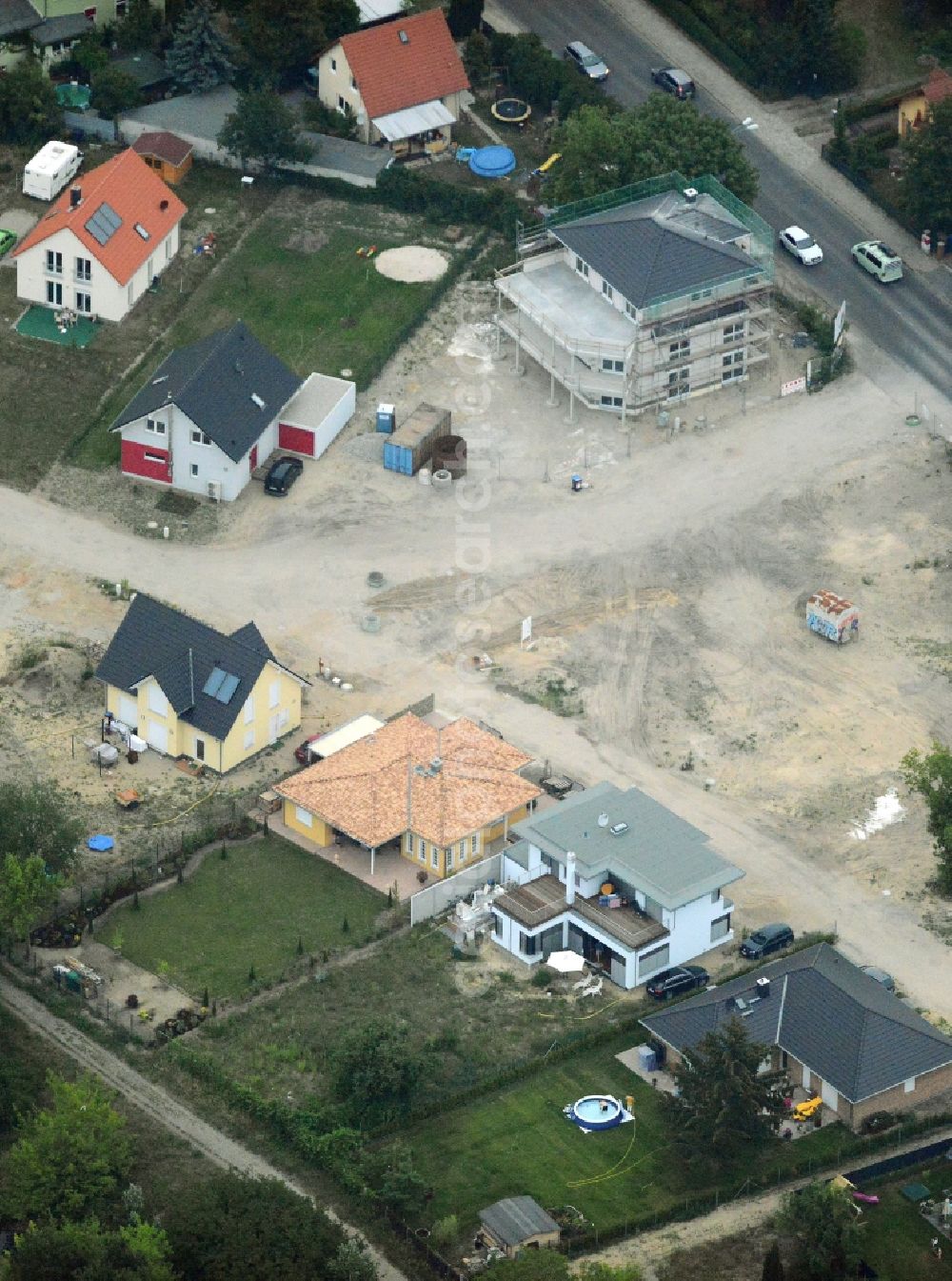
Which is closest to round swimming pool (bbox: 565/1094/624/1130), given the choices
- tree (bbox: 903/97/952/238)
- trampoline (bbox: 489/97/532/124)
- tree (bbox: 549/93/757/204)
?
tree (bbox: 549/93/757/204)

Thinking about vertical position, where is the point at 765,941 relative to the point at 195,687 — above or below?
below

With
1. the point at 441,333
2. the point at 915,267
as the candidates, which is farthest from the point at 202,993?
the point at 915,267

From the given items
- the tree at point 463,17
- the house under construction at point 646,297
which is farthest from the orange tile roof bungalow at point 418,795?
the tree at point 463,17

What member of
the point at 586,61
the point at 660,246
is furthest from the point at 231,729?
the point at 586,61

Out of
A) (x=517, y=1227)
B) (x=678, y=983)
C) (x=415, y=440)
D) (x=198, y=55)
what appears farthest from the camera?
(x=198, y=55)

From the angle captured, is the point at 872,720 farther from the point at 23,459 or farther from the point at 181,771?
the point at 23,459

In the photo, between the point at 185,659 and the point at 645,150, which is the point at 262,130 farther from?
the point at 185,659

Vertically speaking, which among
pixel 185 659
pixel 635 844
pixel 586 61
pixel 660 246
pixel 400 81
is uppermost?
pixel 660 246

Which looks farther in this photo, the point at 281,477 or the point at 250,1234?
the point at 281,477
